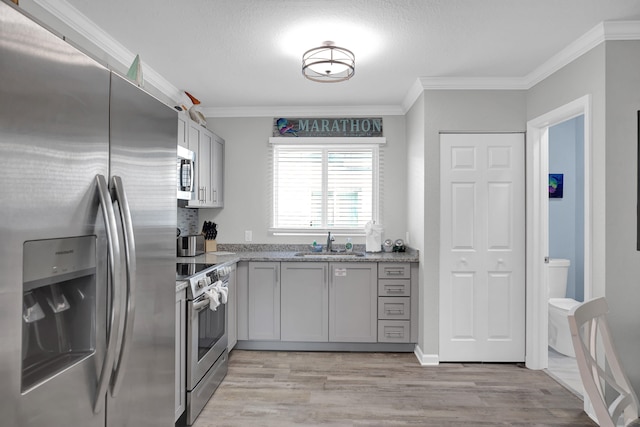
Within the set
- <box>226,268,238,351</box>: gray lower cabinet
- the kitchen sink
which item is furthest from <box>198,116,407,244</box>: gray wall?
<box>226,268,238,351</box>: gray lower cabinet

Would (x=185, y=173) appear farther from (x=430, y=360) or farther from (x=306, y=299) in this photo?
(x=430, y=360)

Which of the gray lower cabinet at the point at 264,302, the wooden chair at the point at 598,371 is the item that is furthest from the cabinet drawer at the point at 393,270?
the wooden chair at the point at 598,371

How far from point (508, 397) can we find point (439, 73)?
2621 millimetres

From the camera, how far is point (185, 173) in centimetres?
330

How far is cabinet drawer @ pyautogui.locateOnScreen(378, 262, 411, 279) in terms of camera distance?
3.83 meters

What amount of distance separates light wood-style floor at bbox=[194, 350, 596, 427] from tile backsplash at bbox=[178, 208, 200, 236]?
1407 millimetres

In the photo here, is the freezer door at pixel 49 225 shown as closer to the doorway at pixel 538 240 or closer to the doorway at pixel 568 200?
the doorway at pixel 538 240

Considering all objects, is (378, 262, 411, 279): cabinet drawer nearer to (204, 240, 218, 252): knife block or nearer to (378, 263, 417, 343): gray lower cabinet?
(378, 263, 417, 343): gray lower cabinet

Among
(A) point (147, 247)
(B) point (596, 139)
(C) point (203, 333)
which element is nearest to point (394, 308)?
(C) point (203, 333)

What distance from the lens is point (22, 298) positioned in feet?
2.71

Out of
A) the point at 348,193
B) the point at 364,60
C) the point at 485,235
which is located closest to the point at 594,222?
the point at 485,235

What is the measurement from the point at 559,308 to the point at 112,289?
154 inches

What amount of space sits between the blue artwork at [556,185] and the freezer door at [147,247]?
4338 millimetres

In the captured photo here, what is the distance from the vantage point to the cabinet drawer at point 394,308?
12.6ft
